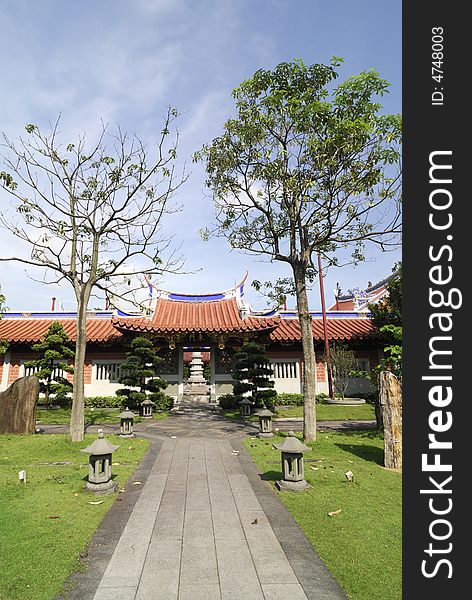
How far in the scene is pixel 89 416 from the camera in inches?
590

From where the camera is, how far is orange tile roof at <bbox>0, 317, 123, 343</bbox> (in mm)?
18502

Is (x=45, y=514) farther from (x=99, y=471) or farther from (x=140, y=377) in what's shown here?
(x=140, y=377)

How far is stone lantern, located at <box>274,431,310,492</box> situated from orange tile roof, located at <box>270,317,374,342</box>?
12998 millimetres

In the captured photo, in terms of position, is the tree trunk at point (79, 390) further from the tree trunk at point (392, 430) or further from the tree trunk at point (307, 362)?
the tree trunk at point (392, 430)

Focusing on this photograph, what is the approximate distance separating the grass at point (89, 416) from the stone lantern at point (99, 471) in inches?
315

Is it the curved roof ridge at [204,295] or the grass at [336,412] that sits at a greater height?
the curved roof ridge at [204,295]

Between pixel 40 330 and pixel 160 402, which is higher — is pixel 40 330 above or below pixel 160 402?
above

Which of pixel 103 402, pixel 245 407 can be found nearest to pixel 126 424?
pixel 245 407

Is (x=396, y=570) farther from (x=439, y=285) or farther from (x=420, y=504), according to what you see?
(x=439, y=285)

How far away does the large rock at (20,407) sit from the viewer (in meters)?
10.8

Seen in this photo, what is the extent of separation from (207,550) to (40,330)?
1846 cm

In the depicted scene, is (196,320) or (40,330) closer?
(40,330)

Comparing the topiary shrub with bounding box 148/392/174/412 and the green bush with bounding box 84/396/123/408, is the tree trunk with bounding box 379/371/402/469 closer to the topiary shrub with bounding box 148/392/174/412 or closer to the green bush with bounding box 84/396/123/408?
the topiary shrub with bounding box 148/392/174/412

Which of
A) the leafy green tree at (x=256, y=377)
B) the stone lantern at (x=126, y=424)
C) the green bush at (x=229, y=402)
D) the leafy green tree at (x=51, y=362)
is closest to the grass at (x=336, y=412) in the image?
the leafy green tree at (x=256, y=377)
